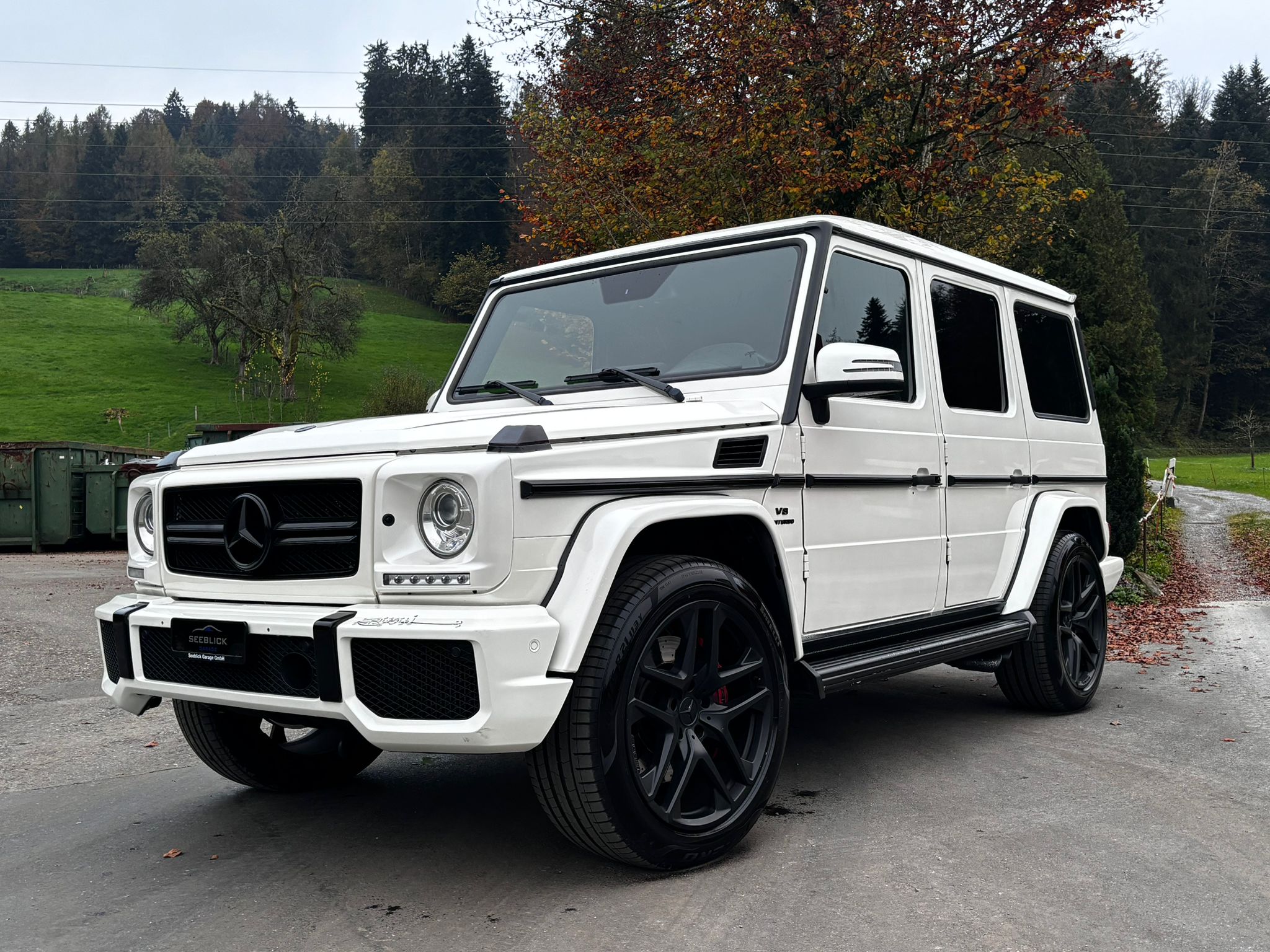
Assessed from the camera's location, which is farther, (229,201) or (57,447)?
(229,201)

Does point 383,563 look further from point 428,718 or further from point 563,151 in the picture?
point 563,151

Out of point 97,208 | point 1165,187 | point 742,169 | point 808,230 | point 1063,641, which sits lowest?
point 1063,641

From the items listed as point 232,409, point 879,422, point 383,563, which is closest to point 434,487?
point 383,563

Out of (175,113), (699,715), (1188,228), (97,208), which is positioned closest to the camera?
(699,715)

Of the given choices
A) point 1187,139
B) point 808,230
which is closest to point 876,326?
point 808,230

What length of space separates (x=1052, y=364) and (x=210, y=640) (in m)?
4.70

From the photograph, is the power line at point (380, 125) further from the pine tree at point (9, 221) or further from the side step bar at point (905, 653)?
the side step bar at point (905, 653)

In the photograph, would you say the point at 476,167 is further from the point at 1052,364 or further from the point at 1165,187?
the point at 1052,364

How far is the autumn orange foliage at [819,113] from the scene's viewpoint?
530 inches

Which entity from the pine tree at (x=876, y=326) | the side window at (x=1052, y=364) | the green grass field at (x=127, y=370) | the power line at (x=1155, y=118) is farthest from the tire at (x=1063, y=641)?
the power line at (x=1155, y=118)

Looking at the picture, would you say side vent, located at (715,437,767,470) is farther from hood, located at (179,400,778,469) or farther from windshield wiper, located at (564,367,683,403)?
windshield wiper, located at (564,367,683,403)

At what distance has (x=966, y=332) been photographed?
5.48 meters

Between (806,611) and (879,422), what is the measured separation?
0.93m

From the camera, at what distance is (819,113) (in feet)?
47.8
